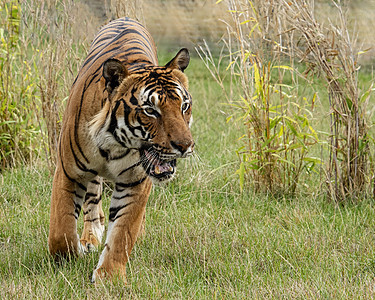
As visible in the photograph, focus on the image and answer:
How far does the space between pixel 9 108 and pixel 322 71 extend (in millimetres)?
2565

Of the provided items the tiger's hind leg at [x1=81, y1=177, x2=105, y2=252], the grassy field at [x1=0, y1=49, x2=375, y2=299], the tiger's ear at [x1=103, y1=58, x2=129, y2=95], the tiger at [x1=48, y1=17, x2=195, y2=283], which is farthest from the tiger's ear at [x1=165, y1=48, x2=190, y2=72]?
the tiger's hind leg at [x1=81, y1=177, x2=105, y2=252]

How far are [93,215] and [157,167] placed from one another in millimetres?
1305

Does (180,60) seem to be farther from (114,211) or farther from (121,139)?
(114,211)

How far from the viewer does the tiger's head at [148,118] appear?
2799mm

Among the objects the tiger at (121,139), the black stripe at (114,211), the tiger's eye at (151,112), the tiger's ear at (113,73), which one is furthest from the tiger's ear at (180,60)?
the black stripe at (114,211)

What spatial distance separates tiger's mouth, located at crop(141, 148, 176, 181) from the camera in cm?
291

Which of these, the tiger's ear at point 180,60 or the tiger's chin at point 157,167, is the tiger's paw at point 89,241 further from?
the tiger's ear at point 180,60

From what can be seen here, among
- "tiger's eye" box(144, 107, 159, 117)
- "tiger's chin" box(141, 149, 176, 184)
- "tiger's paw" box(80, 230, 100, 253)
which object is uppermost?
"tiger's eye" box(144, 107, 159, 117)

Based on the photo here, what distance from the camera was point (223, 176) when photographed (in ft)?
15.8

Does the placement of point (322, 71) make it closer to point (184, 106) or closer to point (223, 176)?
point (223, 176)

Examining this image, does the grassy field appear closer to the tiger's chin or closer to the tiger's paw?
the tiger's chin

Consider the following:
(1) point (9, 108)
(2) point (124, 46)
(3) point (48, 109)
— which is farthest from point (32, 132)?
(2) point (124, 46)

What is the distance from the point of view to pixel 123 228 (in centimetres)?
319

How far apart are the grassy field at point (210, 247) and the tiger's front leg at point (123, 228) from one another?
85mm
